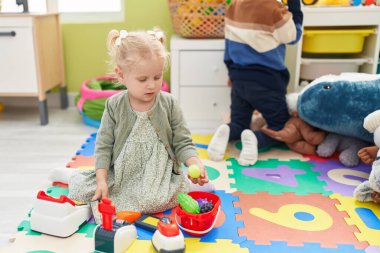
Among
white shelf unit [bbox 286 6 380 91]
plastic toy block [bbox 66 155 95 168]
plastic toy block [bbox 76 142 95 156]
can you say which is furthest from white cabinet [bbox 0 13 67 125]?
white shelf unit [bbox 286 6 380 91]

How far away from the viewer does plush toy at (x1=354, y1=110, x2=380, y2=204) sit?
3.77 ft

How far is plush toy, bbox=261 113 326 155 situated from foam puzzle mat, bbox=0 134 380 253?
5 cm

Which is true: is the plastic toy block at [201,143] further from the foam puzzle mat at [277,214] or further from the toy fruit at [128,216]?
the toy fruit at [128,216]

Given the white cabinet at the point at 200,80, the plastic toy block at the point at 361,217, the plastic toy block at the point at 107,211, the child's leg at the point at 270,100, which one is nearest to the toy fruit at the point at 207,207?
the plastic toy block at the point at 107,211

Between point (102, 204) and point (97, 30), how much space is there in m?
1.52

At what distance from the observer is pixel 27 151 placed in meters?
1.63

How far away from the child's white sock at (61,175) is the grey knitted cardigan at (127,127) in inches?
7.1

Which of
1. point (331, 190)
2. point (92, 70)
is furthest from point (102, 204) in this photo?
point (92, 70)

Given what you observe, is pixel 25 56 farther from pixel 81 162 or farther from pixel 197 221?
pixel 197 221

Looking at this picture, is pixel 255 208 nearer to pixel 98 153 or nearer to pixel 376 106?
pixel 98 153

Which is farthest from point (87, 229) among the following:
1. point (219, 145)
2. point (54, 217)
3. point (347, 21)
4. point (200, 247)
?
point (347, 21)

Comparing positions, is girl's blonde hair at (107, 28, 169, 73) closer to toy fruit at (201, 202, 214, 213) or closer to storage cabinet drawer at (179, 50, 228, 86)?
toy fruit at (201, 202, 214, 213)

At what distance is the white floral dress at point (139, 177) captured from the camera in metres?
1.13

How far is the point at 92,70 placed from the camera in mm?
2293
